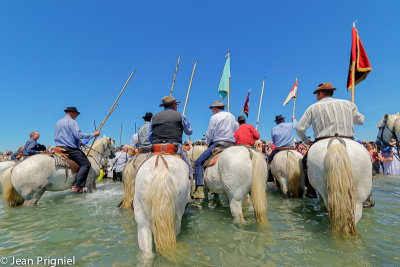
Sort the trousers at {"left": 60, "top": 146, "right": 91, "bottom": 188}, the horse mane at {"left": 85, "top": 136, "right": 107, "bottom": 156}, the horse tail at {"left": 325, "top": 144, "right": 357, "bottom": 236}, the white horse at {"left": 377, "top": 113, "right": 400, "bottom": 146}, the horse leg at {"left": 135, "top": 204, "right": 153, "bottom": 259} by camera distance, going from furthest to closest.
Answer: the horse mane at {"left": 85, "top": 136, "right": 107, "bottom": 156}, the trousers at {"left": 60, "top": 146, "right": 91, "bottom": 188}, the white horse at {"left": 377, "top": 113, "right": 400, "bottom": 146}, the horse tail at {"left": 325, "top": 144, "right": 357, "bottom": 236}, the horse leg at {"left": 135, "top": 204, "right": 153, "bottom": 259}

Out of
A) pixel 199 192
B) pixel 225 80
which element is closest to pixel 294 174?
pixel 199 192

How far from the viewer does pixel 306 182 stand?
5379 millimetres

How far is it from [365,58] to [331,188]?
13.3ft

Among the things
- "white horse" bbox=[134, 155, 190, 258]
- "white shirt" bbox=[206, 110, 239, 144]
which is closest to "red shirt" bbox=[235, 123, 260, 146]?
"white shirt" bbox=[206, 110, 239, 144]

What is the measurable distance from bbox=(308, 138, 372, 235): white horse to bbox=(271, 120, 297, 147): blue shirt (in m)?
2.90

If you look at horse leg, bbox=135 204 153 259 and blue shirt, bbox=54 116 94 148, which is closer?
horse leg, bbox=135 204 153 259

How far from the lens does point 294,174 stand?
17.8ft

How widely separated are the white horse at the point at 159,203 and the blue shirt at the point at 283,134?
14.7 ft

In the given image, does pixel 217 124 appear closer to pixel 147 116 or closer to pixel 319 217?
pixel 147 116

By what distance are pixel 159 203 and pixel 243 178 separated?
1.88 m

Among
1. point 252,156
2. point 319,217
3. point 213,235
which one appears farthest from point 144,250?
point 319,217

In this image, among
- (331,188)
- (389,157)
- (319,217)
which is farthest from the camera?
(389,157)

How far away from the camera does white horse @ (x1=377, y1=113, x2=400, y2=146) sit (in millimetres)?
5823

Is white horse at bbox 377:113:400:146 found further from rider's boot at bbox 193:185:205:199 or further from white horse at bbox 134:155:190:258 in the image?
white horse at bbox 134:155:190:258
